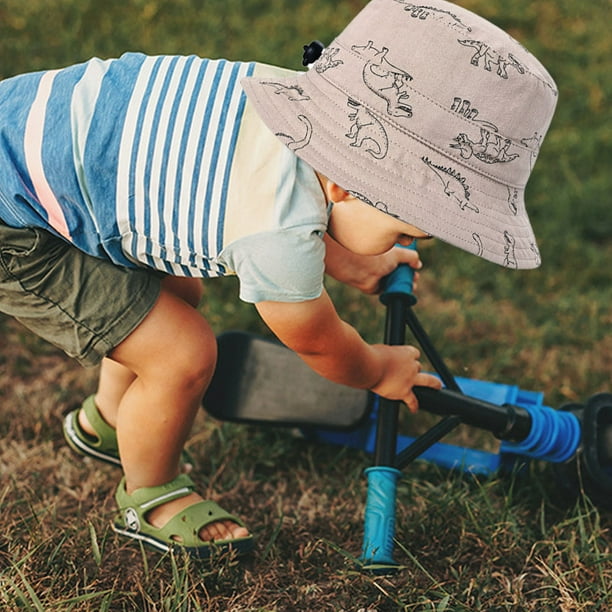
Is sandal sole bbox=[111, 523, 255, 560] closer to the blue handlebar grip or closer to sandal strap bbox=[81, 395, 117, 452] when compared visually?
sandal strap bbox=[81, 395, 117, 452]

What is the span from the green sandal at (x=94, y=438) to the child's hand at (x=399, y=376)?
0.53m

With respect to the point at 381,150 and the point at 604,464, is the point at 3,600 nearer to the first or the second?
the point at 381,150

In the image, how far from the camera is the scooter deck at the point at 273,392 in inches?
74.8

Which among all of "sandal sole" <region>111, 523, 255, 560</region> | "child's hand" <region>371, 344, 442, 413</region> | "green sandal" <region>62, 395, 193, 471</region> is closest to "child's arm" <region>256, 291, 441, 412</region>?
"child's hand" <region>371, 344, 442, 413</region>

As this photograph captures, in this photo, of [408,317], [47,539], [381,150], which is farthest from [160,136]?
[47,539]

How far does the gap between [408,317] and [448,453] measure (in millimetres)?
364

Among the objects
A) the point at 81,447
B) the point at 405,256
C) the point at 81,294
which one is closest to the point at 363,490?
the point at 405,256

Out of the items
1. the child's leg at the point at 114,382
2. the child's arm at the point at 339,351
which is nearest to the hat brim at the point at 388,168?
the child's arm at the point at 339,351

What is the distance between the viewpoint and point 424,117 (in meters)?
1.26

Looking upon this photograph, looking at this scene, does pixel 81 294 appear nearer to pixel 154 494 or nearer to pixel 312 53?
pixel 154 494

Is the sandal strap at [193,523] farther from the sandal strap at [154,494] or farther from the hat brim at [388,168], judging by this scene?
the hat brim at [388,168]

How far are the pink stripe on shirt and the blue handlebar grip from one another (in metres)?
0.64

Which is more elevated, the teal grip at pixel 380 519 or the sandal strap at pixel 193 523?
the teal grip at pixel 380 519

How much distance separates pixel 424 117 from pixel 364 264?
557 mm
